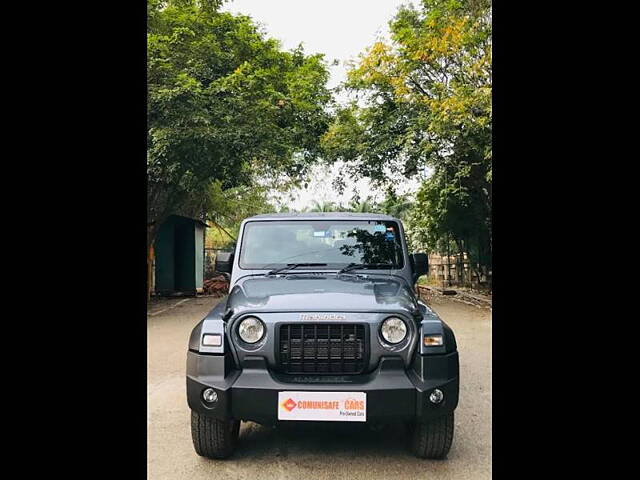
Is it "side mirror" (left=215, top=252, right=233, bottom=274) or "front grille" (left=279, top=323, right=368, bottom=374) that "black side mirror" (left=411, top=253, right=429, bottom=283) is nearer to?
"front grille" (left=279, top=323, right=368, bottom=374)

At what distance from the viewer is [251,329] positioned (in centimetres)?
379

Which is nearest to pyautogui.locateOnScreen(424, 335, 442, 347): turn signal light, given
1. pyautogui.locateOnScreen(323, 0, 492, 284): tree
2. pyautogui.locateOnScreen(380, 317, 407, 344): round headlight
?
pyautogui.locateOnScreen(380, 317, 407, 344): round headlight

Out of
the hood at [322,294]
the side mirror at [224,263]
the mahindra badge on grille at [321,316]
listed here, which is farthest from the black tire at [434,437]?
the side mirror at [224,263]

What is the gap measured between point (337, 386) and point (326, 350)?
10.0 inches

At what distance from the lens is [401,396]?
11.7ft

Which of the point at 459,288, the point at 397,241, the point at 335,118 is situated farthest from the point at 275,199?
the point at 397,241

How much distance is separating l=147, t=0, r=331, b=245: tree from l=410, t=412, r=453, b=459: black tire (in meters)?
8.34

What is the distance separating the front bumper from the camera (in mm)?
3576

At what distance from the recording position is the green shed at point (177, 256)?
1841cm

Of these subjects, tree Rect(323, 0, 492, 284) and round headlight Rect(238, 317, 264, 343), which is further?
tree Rect(323, 0, 492, 284)

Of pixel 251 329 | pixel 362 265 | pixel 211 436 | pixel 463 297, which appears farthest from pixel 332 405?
pixel 463 297

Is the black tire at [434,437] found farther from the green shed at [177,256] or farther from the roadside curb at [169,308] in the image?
the green shed at [177,256]

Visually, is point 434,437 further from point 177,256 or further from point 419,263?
point 177,256

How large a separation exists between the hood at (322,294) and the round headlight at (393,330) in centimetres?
7
